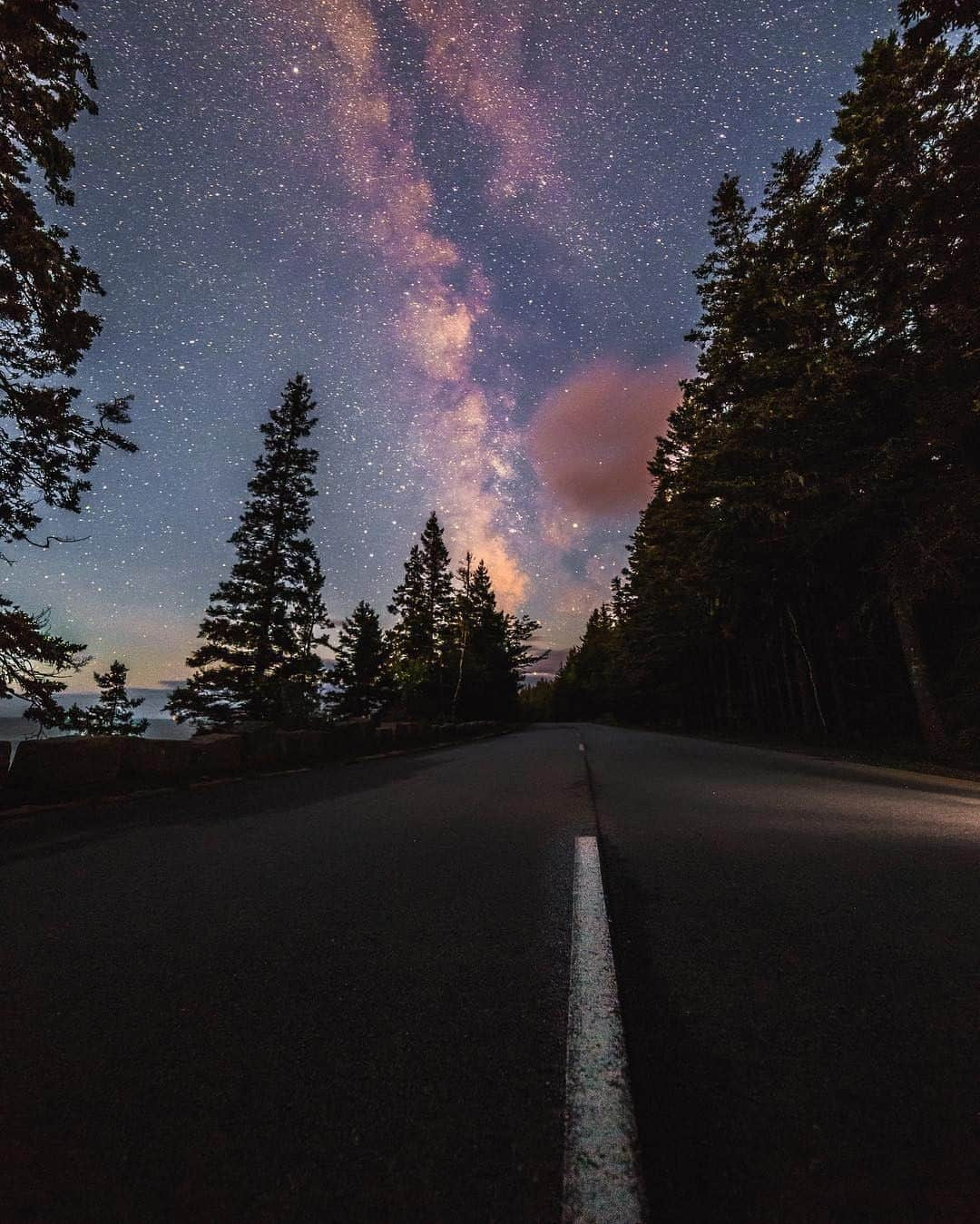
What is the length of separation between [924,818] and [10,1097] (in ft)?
21.8

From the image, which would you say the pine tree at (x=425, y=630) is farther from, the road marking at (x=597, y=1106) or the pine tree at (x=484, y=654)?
the road marking at (x=597, y=1106)

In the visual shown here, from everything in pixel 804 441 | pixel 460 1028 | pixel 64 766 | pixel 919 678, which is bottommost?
pixel 460 1028

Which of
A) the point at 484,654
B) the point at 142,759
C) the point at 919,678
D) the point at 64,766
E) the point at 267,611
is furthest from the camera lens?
the point at 484,654

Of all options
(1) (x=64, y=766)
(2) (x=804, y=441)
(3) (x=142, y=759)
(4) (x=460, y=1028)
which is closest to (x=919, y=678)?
(2) (x=804, y=441)

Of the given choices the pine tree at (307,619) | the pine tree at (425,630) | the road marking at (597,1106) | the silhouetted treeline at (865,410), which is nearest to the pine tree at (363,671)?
the pine tree at (425,630)

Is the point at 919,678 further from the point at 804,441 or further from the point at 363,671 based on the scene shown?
the point at 363,671

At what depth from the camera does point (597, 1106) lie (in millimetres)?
1296

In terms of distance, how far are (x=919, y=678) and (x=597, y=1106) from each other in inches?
559

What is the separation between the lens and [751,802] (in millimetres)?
5789

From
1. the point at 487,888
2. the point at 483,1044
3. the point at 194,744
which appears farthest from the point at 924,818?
the point at 194,744

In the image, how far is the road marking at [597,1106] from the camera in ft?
3.35

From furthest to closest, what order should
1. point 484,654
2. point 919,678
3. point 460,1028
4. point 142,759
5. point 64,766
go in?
point 484,654 < point 919,678 < point 142,759 < point 64,766 < point 460,1028

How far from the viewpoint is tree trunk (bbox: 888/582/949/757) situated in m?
11.1

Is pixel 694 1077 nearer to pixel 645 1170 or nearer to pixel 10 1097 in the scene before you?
pixel 645 1170
